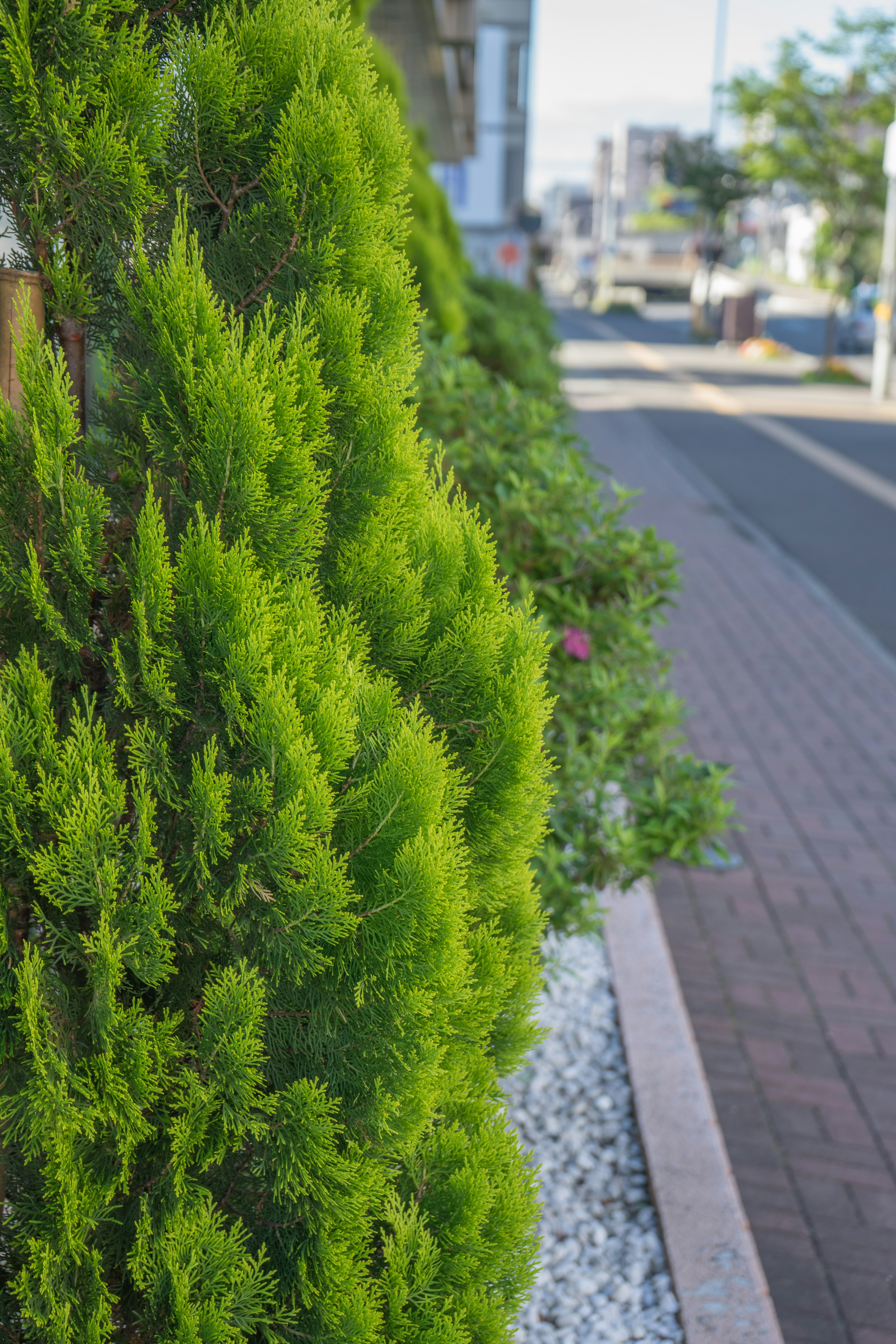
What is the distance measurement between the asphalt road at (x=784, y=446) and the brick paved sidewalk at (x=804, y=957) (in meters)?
1.63

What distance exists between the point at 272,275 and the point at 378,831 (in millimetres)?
741

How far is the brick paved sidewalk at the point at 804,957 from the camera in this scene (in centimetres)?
310

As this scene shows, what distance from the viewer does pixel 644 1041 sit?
12.2 ft

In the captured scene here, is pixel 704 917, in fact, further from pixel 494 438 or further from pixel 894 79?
pixel 894 79

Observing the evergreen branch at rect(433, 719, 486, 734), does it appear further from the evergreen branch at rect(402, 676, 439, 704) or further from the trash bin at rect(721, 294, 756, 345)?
the trash bin at rect(721, 294, 756, 345)

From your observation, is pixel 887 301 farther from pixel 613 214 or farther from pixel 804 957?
pixel 613 214

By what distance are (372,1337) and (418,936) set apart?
2.03 ft

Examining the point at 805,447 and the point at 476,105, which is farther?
the point at 476,105

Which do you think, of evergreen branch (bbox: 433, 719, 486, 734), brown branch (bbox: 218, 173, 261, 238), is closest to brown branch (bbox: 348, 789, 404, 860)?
evergreen branch (bbox: 433, 719, 486, 734)

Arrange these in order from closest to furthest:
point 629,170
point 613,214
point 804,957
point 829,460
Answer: point 804,957, point 829,460, point 613,214, point 629,170

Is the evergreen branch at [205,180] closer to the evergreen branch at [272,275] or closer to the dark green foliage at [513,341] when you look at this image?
the evergreen branch at [272,275]

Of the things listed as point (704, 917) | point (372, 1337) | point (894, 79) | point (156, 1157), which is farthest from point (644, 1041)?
point (894, 79)

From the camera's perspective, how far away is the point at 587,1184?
3.09m

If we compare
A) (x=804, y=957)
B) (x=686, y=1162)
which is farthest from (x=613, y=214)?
(x=686, y=1162)
